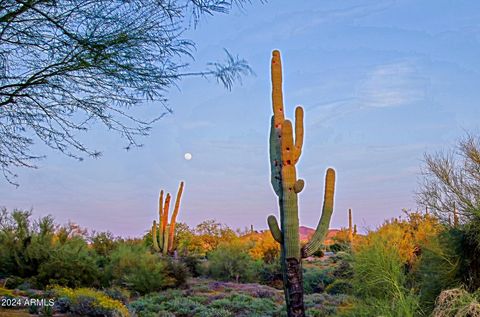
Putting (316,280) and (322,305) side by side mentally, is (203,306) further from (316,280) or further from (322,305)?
(316,280)

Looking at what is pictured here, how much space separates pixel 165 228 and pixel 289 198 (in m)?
14.2

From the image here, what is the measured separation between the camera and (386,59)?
11.3 m

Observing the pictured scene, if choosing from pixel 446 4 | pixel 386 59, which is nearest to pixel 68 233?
pixel 386 59

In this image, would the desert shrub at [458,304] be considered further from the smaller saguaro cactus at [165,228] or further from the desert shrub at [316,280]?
the smaller saguaro cactus at [165,228]

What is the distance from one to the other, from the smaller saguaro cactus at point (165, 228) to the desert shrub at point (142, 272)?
676cm

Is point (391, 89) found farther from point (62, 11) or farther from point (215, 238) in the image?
point (215, 238)

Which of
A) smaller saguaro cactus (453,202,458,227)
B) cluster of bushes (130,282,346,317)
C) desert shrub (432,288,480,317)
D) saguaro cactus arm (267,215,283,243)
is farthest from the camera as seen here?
cluster of bushes (130,282,346,317)

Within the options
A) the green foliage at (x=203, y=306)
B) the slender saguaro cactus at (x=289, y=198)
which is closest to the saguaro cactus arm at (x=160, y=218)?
the green foliage at (x=203, y=306)

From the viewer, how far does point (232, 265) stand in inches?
698

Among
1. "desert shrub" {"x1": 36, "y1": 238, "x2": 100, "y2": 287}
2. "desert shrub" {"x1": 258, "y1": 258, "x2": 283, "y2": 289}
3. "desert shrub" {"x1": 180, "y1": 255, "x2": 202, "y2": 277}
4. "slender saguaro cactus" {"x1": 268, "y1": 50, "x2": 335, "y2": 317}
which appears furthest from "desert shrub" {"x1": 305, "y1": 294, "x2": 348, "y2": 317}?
"desert shrub" {"x1": 180, "y1": 255, "x2": 202, "y2": 277}

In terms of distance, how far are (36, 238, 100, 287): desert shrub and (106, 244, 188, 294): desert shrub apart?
722mm

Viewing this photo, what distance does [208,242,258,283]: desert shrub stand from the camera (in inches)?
694

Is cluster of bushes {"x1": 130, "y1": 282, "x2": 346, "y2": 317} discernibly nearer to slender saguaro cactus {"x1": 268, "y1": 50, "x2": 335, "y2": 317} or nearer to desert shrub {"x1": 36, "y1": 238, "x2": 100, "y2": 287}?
slender saguaro cactus {"x1": 268, "y1": 50, "x2": 335, "y2": 317}

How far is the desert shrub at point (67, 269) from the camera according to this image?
40.4ft
